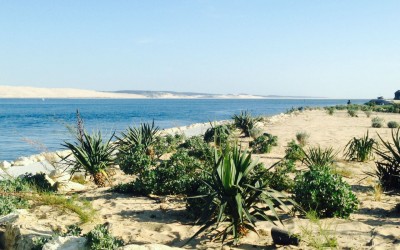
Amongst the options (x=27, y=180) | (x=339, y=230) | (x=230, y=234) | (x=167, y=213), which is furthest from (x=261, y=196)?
(x=27, y=180)

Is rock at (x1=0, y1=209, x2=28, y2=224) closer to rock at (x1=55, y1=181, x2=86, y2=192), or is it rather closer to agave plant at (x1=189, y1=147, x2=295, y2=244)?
rock at (x1=55, y1=181, x2=86, y2=192)

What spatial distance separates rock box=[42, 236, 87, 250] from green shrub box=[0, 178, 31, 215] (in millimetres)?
1834

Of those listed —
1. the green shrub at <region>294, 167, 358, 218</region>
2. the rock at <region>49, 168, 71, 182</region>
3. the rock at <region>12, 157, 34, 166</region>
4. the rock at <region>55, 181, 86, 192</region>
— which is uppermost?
the green shrub at <region>294, 167, 358, 218</region>

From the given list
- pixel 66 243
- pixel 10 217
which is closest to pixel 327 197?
pixel 66 243

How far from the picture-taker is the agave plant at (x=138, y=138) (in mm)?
12109

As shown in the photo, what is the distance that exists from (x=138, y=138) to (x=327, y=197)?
7.50 meters

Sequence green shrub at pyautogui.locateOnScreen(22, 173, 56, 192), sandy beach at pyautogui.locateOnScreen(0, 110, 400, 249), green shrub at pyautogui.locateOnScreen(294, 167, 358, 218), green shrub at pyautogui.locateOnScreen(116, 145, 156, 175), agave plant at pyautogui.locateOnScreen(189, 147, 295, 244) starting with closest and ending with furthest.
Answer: agave plant at pyautogui.locateOnScreen(189, 147, 295, 244) < sandy beach at pyautogui.locateOnScreen(0, 110, 400, 249) < green shrub at pyautogui.locateOnScreen(294, 167, 358, 218) < green shrub at pyautogui.locateOnScreen(22, 173, 56, 192) < green shrub at pyautogui.locateOnScreen(116, 145, 156, 175)

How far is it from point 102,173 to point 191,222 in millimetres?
3976

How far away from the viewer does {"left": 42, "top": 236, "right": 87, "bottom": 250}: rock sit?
484cm

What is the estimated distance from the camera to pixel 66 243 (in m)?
4.91

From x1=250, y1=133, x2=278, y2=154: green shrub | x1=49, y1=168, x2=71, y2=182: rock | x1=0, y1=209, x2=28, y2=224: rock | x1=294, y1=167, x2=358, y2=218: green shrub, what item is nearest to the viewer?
x1=0, y1=209, x2=28, y2=224: rock

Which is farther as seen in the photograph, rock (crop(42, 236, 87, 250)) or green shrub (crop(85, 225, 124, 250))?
rock (crop(42, 236, 87, 250))

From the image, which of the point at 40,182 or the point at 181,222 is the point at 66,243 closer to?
the point at 181,222

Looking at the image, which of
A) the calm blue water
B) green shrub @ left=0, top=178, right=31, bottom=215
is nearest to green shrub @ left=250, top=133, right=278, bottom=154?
the calm blue water
